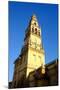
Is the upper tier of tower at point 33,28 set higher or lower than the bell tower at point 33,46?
higher

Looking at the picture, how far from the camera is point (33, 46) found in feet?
7.62

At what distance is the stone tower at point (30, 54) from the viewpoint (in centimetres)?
223

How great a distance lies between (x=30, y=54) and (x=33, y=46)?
10 centimetres

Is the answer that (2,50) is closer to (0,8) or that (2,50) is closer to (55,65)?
(0,8)

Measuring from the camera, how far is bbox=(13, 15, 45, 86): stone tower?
2234 millimetres

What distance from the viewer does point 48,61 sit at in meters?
2.36

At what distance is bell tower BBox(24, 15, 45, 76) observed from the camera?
228 cm

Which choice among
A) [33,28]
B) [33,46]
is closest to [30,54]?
[33,46]

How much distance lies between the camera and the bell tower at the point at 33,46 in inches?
89.7

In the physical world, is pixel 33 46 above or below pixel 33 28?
below

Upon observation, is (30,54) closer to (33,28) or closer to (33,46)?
(33,46)

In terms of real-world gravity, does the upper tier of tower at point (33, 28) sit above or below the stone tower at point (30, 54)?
above

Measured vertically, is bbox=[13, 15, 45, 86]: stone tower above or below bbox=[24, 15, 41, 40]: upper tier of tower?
below

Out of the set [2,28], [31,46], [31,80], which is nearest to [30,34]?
[31,46]
